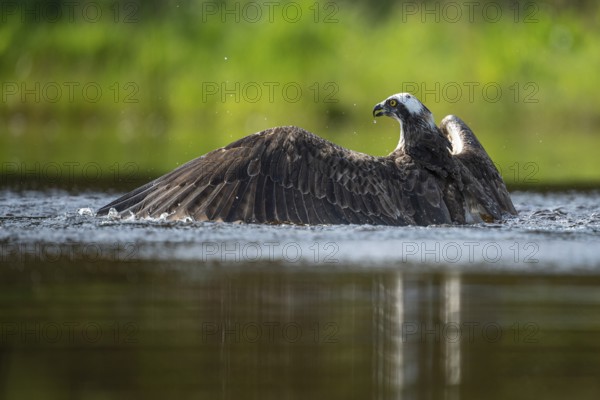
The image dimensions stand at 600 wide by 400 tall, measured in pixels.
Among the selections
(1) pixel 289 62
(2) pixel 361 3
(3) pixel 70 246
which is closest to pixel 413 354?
(3) pixel 70 246

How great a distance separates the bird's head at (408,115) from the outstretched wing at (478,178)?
42 cm

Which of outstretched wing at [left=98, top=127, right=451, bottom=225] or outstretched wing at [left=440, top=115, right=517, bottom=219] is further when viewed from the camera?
outstretched wing at [left=440, top=115, right=517, bottom=219]

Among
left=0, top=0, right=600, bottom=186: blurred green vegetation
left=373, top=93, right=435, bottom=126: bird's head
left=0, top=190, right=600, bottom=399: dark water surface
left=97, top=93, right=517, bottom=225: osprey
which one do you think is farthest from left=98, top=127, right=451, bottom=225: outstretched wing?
left=0, top=0, right=600, bottom=186: blurred green vegetation

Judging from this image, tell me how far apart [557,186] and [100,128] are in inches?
488

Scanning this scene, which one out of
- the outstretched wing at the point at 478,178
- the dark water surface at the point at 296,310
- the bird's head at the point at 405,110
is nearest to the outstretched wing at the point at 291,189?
the dark water surface at the point at 296,310

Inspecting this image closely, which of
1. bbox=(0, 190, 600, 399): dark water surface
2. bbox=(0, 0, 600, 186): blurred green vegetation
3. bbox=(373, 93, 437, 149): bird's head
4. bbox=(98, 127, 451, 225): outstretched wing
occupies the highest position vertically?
bbox=(0, 0, 600, 186): blurred green vegetation

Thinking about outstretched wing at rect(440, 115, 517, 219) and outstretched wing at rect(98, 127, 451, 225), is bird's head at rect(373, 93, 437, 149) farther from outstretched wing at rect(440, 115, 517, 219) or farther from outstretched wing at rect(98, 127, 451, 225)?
outstretched wing at rect(98, 127, 451, 225)

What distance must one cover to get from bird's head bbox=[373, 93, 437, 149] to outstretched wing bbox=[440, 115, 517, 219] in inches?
16.4

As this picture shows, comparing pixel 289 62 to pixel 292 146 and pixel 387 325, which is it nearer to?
pixel 292 146

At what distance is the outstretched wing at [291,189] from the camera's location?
928 centimetres

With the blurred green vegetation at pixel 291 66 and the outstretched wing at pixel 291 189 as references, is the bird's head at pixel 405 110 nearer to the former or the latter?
the outstretched wing at pixel 291 189

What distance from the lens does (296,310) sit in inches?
253

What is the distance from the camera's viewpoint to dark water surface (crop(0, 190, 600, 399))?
16.7 feet

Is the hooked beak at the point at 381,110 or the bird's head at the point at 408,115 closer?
the bird's head at the point at 408,115
